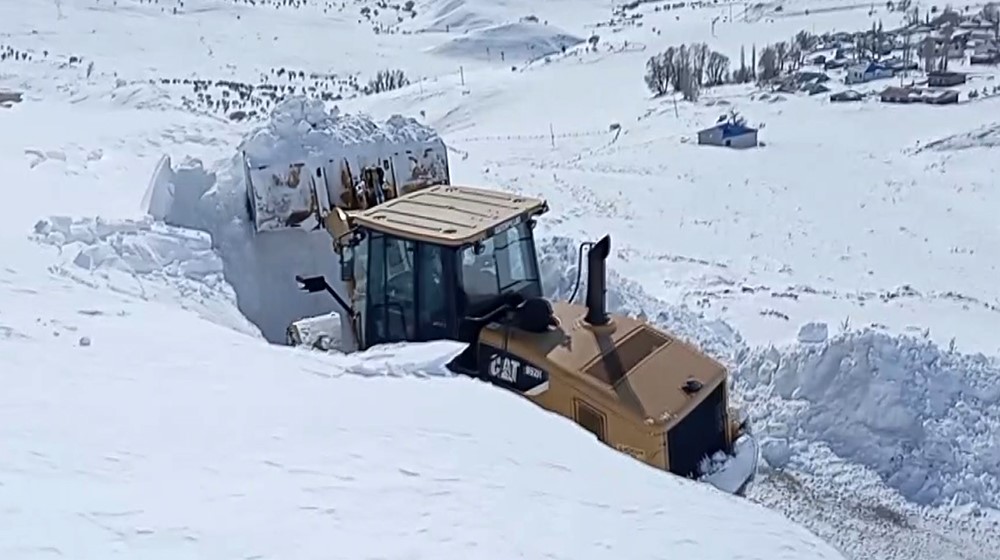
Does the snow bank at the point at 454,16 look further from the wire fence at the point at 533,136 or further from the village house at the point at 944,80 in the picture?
the wire fence at the point at 533,136

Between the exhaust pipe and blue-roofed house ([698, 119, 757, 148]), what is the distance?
2312 centimetres

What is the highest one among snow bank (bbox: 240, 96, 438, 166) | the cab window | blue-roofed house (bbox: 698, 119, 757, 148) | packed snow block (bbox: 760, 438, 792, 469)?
snow bank (bbox: 240, 96, 438, 166)

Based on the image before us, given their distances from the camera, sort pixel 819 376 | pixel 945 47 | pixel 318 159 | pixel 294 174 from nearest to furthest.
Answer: pixel 819 376 < pixel 294 174 < pixel 318 159 < pixel 945 47

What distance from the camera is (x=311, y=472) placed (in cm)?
495

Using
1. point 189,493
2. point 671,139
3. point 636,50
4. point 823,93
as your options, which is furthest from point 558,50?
A: point 189,493

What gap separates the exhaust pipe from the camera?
727cm

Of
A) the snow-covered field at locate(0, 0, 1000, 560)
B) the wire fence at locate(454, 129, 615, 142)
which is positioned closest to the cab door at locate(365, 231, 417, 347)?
the snow-covered field at locate(0, 0, 1000, 560)

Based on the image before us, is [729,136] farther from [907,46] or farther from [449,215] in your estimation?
[907,46]

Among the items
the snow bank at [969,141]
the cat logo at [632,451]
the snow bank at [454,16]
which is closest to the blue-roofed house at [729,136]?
the snow bank at [969,141]

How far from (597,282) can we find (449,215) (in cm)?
123

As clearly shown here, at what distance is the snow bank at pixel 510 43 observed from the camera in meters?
57.3

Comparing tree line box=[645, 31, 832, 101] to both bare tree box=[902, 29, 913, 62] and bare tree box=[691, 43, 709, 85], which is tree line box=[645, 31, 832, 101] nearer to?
bare tree box=[691, 43, 709, 85]

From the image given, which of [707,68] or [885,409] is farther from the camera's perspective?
[707,68]

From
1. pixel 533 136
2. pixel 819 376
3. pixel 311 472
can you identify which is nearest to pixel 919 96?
pixel 533 136
